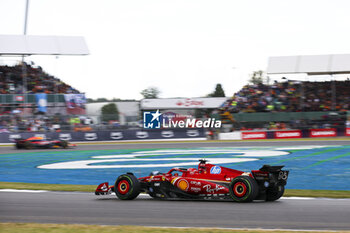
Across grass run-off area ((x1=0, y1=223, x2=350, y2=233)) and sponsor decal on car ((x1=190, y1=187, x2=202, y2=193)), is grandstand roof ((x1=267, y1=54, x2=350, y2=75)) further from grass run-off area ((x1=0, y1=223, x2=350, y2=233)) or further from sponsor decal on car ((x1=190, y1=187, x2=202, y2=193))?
grass run-off area ((x1=0, y1=223, x2=350, y2=233))

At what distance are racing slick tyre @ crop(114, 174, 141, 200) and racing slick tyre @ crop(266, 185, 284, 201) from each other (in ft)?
8.69

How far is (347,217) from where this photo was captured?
7.47 meters

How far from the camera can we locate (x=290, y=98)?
41219 mm

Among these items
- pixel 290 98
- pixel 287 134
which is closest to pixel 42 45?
pixel 290 98

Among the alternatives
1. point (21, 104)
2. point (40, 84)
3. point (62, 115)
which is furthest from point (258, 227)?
point (40, 84)

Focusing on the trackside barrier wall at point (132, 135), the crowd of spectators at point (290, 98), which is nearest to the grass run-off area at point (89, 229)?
the trackside barrier wall at point (132, 135)

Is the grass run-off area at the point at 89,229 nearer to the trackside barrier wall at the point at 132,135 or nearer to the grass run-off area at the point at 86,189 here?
the grass run-off area at the point at 86,189

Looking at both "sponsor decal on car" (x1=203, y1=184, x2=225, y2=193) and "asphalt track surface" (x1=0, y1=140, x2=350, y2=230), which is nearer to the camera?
"asphalt track surface" (x1=0, y1=140, x2=350, y2=230)

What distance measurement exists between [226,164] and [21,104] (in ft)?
82.9

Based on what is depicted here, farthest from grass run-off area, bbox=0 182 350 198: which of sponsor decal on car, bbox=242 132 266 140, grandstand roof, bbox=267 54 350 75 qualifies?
grandstand roof, bbox=267 54 350 75

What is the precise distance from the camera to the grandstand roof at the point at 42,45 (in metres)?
42.7

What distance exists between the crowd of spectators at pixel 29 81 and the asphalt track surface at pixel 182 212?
31818 mm

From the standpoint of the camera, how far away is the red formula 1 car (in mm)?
8664

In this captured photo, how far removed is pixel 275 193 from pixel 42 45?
127 feet
